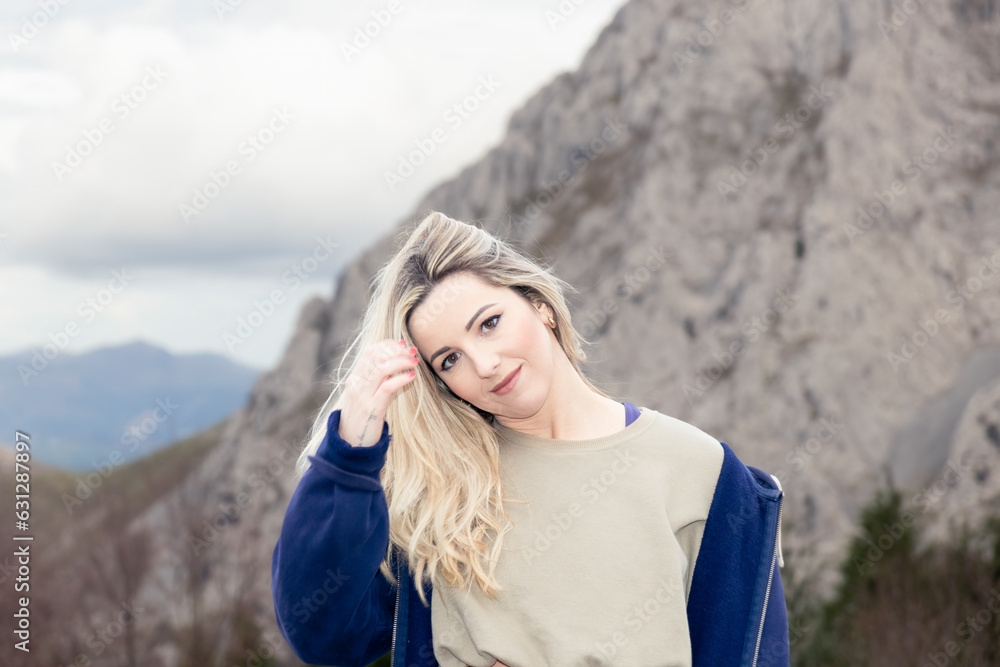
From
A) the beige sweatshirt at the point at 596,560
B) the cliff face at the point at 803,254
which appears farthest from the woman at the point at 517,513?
the cliff face at the point at 803,254

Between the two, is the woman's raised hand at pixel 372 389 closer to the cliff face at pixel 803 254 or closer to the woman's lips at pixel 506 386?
the woman's lips at pixel 506 386

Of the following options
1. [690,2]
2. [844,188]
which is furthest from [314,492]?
[690,2]

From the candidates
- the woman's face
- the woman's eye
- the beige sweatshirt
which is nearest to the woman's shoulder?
the beige sweatshirt

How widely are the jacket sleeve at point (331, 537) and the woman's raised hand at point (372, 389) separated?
0.10 feet

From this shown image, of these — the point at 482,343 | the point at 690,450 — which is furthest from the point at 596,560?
the point at 482,343

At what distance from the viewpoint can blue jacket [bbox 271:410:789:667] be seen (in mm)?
2189

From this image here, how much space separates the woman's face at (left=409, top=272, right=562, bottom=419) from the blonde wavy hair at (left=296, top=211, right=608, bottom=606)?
6cm

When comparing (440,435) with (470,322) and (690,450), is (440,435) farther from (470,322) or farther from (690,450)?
(690,450)

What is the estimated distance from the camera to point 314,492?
2.20m

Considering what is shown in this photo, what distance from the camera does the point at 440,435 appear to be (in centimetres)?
273

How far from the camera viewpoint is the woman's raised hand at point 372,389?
220 cm

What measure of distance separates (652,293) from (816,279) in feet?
32.0

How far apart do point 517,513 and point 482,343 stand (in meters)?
0.59

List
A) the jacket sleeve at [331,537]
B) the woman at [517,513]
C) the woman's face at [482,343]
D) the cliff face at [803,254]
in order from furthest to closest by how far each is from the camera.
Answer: the cliff face at [803,254] < the woman's face at [482,343] < the woman at [517,513] < the jacket sleeve at [331,537]
